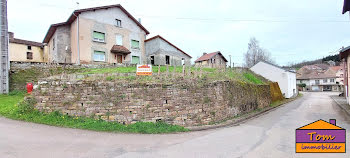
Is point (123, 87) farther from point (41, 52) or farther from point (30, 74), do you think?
point (41, 52)

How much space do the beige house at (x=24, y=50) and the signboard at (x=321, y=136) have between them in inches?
1378

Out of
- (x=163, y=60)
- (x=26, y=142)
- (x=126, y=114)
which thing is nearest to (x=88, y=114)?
(x=126, y=114)

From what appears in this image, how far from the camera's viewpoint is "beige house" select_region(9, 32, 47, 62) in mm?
26906

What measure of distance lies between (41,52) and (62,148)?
109 ft

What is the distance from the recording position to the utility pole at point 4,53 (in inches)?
501

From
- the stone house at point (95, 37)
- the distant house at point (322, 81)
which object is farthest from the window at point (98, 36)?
the distant house at point (322, 81)

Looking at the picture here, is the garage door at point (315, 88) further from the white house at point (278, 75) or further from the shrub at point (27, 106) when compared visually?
the shrub at point (27, 106)

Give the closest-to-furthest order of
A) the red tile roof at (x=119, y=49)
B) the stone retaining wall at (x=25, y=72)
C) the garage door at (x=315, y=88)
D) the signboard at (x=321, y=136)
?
the signboard at (x=321, y=136), the stone retaining wall at (x=25, y=72), the red tile roof at (x=119, y=49), the garage door at (x=315, y=88)

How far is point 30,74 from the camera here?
13.6 metres

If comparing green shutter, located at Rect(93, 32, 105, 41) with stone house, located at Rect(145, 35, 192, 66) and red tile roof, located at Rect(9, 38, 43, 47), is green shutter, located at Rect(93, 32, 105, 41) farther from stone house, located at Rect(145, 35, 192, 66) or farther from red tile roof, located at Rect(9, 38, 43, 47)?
red tile roof, located at Rect(9, 38, 43, 47)

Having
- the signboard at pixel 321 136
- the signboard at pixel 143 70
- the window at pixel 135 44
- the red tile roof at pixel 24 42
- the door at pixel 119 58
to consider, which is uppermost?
the red tile roof at pixel 24 42

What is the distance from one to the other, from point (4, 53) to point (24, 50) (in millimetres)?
19446

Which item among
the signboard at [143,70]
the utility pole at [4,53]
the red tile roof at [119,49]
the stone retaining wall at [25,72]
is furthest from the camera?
the red tile roof at [119,49]

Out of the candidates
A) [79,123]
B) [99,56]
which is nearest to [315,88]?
[99,56]
